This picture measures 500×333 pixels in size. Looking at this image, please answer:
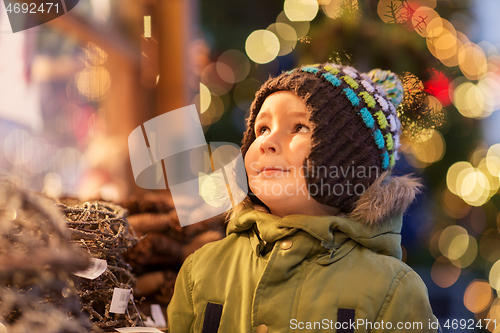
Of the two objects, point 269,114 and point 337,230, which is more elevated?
point 269,114

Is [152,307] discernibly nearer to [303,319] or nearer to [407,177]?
[303,319]

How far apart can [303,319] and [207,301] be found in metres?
0.23

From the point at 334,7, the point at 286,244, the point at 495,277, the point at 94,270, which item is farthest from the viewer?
the point at 495,277

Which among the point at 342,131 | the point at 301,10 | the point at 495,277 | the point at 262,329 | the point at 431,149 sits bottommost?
the point at 495,277

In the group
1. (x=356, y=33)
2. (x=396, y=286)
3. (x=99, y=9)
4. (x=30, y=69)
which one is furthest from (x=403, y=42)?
(x=30, y=69)

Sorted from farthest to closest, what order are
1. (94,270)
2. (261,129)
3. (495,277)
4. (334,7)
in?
1. (495,277)
2. (334,7)
3. (261,129)
4. (94,270)

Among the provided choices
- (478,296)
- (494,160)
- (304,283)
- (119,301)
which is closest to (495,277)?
(478,296)

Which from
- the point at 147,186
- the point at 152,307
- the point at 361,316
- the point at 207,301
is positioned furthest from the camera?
the point at 147,186

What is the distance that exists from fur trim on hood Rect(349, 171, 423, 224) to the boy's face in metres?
0.08

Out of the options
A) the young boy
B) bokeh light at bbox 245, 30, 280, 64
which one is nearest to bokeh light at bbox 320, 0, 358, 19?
bokeh light at bbox 245, 30, 280, 64

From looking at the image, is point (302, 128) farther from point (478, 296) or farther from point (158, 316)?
point (478, 296)

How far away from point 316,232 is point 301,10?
78 centimetres

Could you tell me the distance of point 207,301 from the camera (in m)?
0.83

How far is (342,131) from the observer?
83cm
